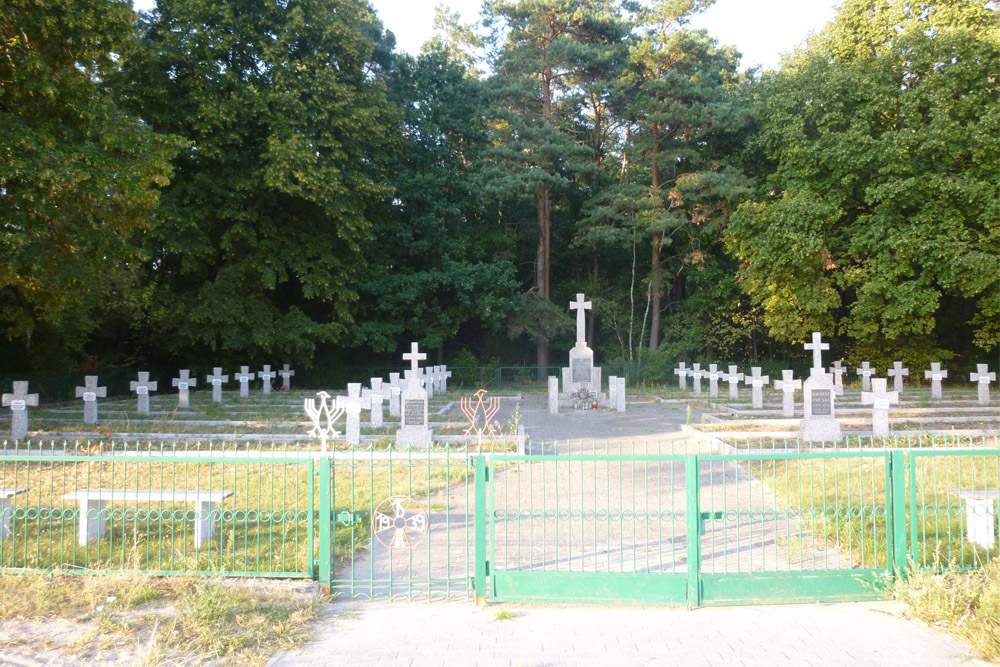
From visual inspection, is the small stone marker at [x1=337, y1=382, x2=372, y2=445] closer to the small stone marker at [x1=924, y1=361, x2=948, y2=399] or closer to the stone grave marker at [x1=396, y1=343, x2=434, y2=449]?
the stone grave marker at [x1=396, y1=343, x2=434, y2=449]

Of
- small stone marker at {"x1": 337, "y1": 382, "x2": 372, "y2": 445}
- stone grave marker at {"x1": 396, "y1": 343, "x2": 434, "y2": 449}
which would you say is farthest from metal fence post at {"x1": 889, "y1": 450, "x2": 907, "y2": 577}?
small stone marker at {"x1": 337, "y1": 382, "x2": 372, "y2": 445}

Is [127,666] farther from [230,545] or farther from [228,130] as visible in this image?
[228,130]

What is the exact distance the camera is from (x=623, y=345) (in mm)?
33500

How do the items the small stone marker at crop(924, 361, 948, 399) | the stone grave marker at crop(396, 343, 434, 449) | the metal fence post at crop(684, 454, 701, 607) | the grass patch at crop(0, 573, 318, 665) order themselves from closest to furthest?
the grass patch at crop(0, 573, 318, 665) < the metal fence post at crop(684, 454, 701, 607) < the stone grave marker at crop(396, 343, 434, 449) < the small stone marker at crop(924, 361, 948, 399)

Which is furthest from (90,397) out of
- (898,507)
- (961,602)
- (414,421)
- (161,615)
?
(961,602)

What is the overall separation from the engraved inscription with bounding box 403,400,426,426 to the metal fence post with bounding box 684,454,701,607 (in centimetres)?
818

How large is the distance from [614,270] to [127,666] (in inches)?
1287

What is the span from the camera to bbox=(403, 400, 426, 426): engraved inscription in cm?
1329

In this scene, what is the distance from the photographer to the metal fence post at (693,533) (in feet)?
18.4

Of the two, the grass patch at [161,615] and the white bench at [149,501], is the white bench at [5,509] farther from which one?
the grass patch at [161,615]

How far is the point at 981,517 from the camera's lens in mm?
6711

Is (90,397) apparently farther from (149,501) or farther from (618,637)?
(618,637)

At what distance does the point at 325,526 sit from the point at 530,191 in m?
24.2

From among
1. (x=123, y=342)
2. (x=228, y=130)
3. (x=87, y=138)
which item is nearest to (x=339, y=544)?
(x=87, y=138)
